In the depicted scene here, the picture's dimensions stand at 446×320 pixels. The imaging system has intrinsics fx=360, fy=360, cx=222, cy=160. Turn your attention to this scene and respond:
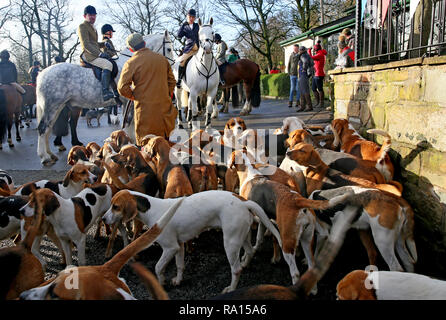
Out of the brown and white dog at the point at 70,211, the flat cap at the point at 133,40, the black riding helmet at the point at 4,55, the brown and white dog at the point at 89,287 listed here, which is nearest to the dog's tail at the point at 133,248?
the brown and white dog at the point at 89,287

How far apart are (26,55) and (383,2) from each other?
42809 mm

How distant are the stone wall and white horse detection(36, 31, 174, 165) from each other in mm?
6287

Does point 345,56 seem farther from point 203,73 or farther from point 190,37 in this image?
point 190,37

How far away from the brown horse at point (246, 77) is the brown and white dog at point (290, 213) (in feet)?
34.5

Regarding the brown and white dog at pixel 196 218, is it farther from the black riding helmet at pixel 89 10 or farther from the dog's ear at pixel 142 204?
the black riding helmet at pixel 89 10

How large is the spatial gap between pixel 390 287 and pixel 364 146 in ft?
9.67

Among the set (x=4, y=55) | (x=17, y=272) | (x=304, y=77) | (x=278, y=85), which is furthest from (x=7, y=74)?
(x=278, y=85)

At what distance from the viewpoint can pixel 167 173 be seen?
4664mm

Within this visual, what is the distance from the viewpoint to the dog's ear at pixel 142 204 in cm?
350

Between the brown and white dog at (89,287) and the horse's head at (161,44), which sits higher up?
the horse's head at (161,44)

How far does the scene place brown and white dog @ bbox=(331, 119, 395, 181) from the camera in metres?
4.22

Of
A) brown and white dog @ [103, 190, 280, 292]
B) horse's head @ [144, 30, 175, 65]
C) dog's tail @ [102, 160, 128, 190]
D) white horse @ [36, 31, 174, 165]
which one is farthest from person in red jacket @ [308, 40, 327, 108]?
brown and white dog @ [103, 190, 280, 292]

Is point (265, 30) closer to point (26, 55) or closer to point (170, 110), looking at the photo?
point (26, 55)
